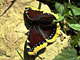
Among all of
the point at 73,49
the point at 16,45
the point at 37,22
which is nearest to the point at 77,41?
the point at 73,49

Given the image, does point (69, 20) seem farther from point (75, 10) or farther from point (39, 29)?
point (39, 29)

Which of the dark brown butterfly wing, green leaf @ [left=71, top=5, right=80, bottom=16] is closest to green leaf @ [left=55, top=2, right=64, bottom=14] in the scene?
green leaf @ [left=71, top=5, right=80, bottom=16]

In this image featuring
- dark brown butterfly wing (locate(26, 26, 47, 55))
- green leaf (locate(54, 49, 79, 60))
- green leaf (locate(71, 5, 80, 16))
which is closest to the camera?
dark brown butterfly wing (locate(26, 26, 47, 55))

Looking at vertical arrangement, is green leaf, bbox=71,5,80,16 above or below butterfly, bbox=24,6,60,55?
above

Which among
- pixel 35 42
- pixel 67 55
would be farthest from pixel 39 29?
pixel 67 55

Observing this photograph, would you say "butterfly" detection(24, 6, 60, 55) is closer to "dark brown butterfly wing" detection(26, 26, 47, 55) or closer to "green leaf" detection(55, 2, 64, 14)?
"dark brown butterfly wing" detection(26, 26, 47, 55)
